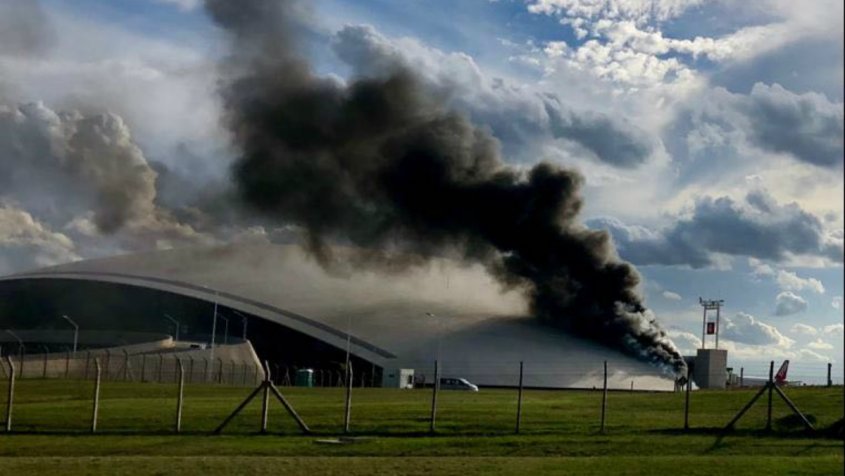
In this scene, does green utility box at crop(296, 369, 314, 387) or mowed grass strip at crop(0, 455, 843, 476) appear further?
green utility box at crop(296, 369, 314, 387)

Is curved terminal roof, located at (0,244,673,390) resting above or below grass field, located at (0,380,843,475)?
above

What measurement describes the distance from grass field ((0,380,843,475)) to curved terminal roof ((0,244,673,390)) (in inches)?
2309

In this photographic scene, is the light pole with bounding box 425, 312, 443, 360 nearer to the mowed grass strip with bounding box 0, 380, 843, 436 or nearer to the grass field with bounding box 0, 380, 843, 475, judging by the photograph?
the mowed grass strip with bounding box 0, 380, 843, 436

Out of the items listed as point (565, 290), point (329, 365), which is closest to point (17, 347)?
point (329, 365)

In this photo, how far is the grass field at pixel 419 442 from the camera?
16.8 meters

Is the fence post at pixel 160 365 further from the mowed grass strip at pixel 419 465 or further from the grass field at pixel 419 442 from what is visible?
the mowed grass strip at pixel 419 465

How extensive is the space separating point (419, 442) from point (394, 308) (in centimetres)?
8303

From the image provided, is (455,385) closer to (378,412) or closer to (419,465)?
(378,412)

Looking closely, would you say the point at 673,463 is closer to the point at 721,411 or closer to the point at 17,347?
the point at 721,411

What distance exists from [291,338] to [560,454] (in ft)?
263

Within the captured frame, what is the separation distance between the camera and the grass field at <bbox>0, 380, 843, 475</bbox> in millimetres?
16828

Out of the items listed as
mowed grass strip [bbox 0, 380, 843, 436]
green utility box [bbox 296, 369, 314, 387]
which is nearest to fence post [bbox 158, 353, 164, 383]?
green utility box [bbox 296, 369, 314, 387]

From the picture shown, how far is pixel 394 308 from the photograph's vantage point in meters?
104

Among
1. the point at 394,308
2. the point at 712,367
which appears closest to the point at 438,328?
the point at 394,308
